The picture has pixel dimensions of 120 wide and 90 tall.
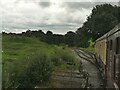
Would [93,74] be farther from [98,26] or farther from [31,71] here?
[98,26]

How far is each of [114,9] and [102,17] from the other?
14.3 ft

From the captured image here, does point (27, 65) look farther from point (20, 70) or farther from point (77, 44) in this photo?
point (77, 44)

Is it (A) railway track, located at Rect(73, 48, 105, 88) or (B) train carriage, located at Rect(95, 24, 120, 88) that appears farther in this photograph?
(A) railway track, located at Rect(73, 48, 105, 88)

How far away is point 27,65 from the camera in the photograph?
34.6 ft

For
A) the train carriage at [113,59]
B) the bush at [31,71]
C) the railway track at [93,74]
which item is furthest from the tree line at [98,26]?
the train carriage at [113,59]

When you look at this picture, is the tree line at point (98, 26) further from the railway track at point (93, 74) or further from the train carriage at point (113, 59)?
the train carriage at point (113, 59)

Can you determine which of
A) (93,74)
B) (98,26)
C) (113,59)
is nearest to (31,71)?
(113,59)

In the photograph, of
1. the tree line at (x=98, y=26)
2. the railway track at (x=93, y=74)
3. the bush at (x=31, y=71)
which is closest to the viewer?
the bush at (x=31, y=71)

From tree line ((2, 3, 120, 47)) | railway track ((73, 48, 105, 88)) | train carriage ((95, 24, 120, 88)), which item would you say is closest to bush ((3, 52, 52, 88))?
railway track ((73, 48, 105, 88))

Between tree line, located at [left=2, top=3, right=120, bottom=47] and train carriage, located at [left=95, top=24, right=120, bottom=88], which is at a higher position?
tree line, located at [left=2, top=3, right=120, bottom=47]

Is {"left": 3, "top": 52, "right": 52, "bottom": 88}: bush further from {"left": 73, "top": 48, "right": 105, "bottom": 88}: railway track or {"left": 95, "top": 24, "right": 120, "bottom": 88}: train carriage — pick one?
{"left": 95, "top": 24, "right": 120, "bottom": 88}: train carriage

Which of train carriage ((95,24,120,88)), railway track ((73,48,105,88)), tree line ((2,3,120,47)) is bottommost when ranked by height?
railway track ((73,48,105,88))

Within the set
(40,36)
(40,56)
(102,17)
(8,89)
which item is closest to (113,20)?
(102,17)

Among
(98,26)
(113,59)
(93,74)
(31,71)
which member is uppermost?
(98,26)
